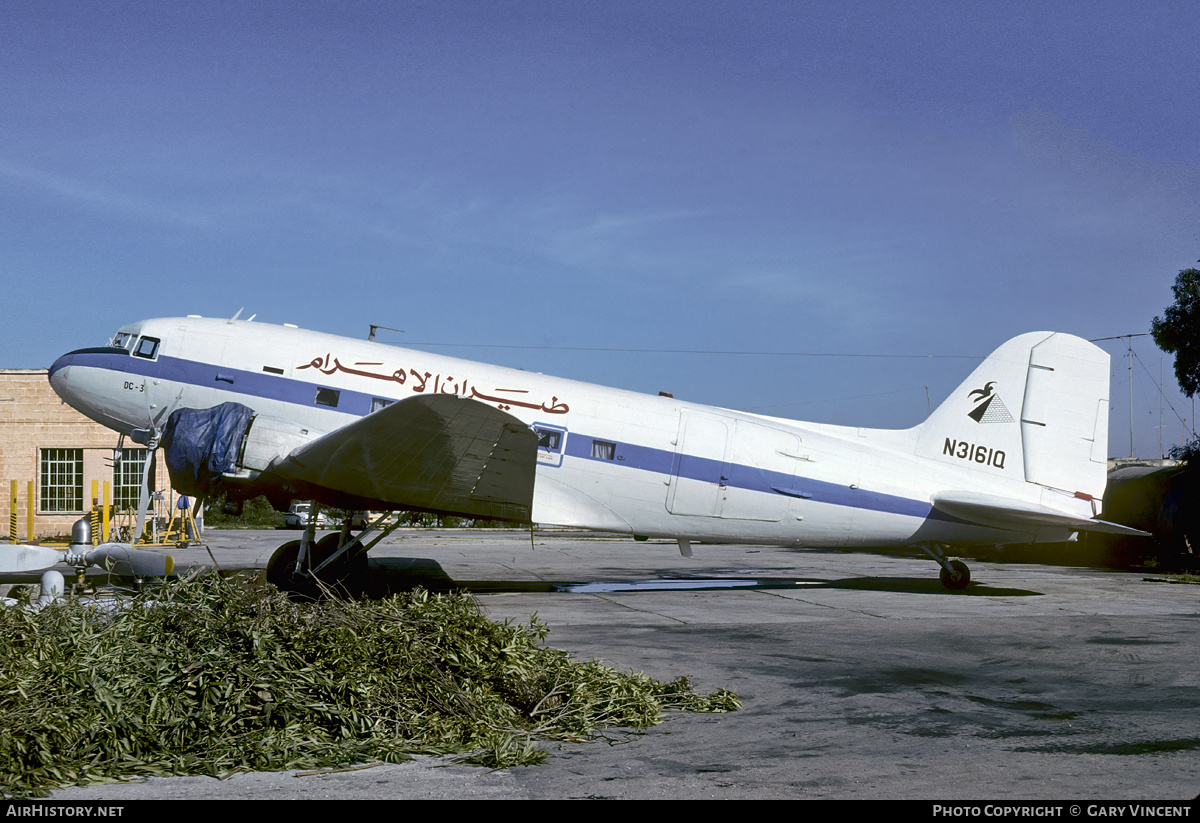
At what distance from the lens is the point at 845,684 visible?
8117mm

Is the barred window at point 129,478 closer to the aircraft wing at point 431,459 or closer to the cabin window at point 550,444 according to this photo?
the aircraft wing at point 431,459

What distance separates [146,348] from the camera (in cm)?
1415

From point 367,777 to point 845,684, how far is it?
4685 millimetres

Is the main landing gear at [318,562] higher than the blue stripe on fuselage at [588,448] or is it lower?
lower

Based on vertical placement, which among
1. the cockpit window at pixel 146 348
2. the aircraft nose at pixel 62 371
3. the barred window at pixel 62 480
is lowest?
the barred window at pixel 62 480

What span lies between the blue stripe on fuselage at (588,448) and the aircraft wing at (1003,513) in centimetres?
45

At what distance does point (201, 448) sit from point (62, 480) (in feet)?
87.2

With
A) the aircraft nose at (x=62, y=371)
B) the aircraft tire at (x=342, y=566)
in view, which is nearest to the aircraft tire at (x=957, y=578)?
the aircraft tire at (x=342, y=566)

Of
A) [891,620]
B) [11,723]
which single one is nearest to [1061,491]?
[891,620]

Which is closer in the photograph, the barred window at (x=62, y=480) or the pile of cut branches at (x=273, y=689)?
the pile of cut branches at (x=273, y=689)

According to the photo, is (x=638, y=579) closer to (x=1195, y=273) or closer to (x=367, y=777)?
(x=367, y=777)

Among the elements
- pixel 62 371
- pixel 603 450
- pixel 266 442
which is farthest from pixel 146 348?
pixel 603 450

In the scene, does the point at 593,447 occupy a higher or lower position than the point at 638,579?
higher

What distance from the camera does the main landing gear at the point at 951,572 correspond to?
1636 cm
